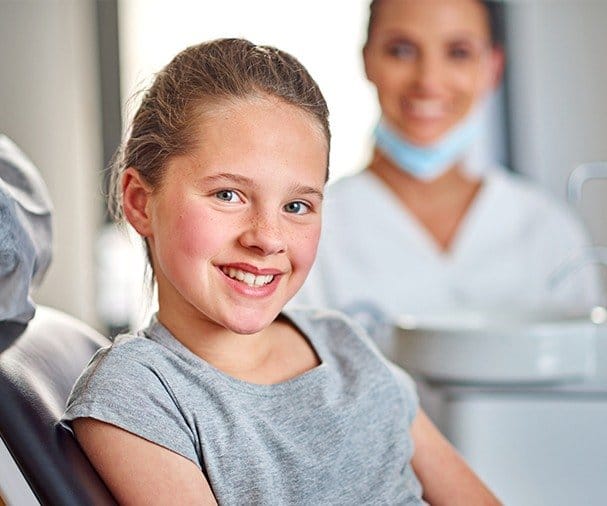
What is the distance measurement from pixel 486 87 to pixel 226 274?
2.10 meters

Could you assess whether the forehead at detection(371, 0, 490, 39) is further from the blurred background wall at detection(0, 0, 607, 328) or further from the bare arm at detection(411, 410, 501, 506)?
the bare arm at detection(411, 410, 501, 506)

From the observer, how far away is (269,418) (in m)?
1.02

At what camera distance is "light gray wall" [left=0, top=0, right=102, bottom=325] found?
363cm

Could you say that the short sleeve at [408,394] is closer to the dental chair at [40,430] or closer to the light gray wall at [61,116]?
the dental chair at [40,430]

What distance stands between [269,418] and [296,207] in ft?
0.67

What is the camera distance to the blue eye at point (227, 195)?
0.99 meters

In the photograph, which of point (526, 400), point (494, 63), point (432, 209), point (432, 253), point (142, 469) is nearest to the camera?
point (142, 469)

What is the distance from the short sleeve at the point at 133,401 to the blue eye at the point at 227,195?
0.53 feet

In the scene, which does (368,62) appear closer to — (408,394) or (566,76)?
(566,76)

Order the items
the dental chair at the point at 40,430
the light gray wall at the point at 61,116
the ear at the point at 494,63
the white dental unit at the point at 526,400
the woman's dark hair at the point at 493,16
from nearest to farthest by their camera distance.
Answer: the dental chair at the point at 40,430 → the white dental unit at the point at 526,400 → the woman's dark hair at the point at 493,16 → the ear at the point at 494,63 → the light gray wall at the point at 61,116

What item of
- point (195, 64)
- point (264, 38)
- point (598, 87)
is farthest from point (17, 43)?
point (195, 64)

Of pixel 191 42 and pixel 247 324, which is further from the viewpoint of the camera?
pixel 191 42

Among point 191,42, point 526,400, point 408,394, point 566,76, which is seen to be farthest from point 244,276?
point 191,42

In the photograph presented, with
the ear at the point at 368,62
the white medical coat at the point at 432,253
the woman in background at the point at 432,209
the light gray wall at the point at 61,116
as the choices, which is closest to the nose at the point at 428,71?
the woman in background at the point at 432,209
